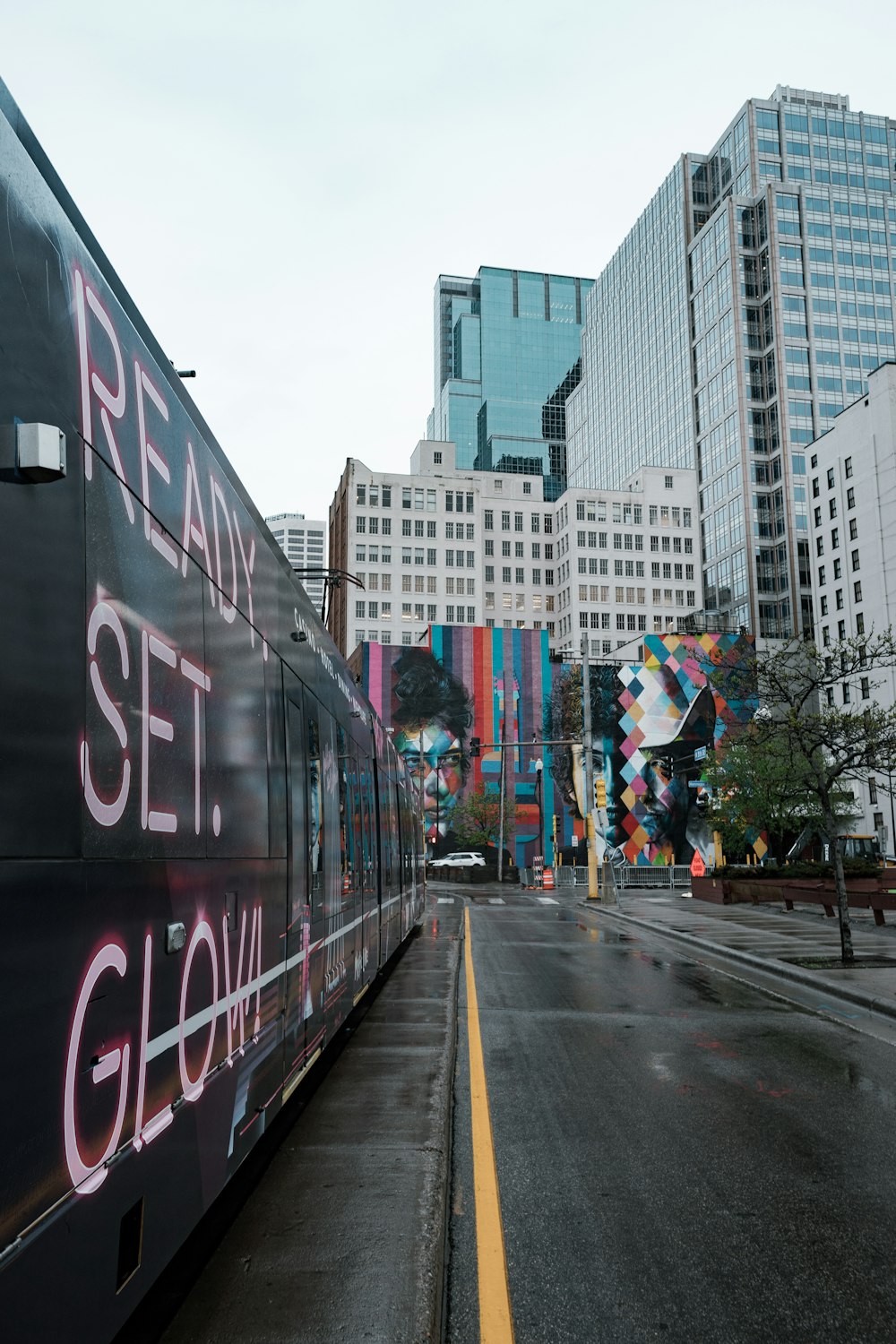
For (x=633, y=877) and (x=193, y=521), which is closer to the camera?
(x=193, y=521)

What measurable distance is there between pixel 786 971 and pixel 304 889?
35.7ft

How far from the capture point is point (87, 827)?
2.89m

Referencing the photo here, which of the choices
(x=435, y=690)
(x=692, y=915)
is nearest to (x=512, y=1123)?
(x=692, y=915)

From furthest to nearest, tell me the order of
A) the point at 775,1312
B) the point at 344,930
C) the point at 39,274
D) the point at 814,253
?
the point at 814,253 < the point at 344,930 < the point at 775,1312 < the point at 39,274

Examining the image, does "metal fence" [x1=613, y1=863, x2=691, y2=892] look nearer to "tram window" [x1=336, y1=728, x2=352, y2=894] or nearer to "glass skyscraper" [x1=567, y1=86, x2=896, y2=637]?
"tram window" [x1=336, y1=728, x2=352, y2=894]

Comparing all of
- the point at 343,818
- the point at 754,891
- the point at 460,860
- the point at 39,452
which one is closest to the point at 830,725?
the point at 343,818

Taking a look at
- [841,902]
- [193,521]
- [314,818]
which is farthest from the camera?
[841,902]

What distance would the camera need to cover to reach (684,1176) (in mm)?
6020

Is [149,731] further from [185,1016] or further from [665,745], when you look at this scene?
[665,745]

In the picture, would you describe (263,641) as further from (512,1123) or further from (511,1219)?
(512,1123)

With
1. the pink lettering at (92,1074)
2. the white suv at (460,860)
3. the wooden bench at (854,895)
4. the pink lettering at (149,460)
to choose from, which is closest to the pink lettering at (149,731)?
the pink lettering at (149,460)

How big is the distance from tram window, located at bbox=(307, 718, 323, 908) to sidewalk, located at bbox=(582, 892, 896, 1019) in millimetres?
7639

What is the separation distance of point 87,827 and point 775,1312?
3558 millimetres

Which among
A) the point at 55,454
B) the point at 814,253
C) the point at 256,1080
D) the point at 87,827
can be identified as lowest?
the point at 256,1080
